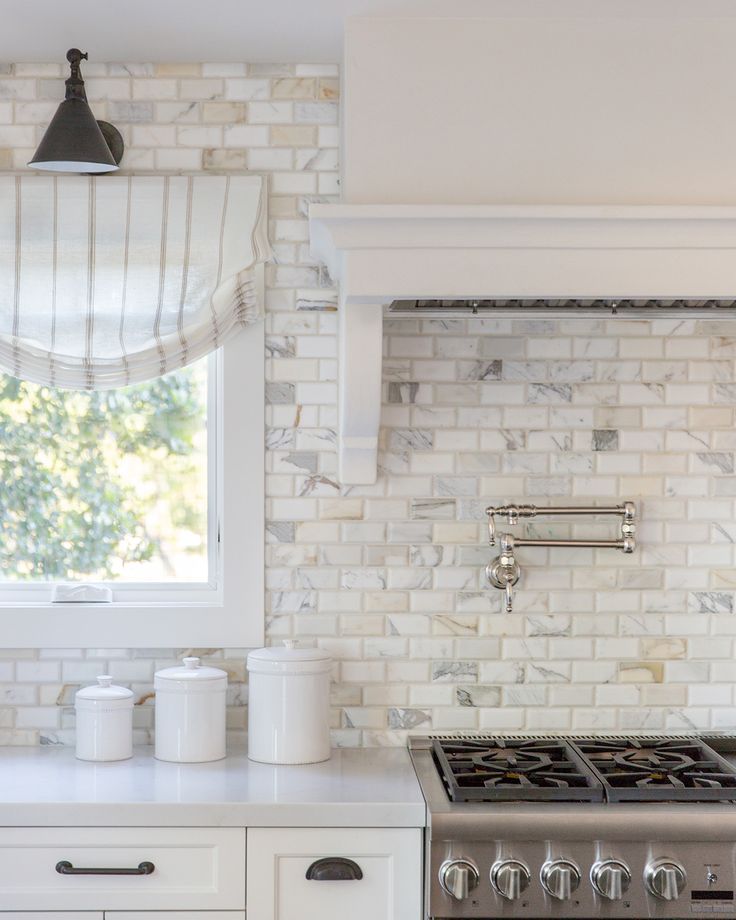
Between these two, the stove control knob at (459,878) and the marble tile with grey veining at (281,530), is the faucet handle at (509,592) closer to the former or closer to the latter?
the marble tile with grey veining at (281,530)

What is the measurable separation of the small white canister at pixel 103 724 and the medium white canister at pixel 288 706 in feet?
1.01

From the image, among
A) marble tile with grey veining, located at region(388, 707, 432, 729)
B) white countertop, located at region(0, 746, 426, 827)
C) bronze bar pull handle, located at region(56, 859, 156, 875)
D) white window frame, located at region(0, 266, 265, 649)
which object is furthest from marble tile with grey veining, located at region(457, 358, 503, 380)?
bronze bar pull handle, located at region(56, 859, 156, 875)

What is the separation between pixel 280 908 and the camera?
2164mm

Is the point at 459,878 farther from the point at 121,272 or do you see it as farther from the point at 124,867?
the point at 121,272

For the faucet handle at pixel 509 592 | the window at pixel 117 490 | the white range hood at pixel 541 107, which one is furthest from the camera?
the window at pixel 117 490

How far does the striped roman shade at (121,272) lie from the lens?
8.54ft

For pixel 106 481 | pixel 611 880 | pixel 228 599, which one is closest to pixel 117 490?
pixel 106 481

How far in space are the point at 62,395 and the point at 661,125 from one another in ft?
5.36

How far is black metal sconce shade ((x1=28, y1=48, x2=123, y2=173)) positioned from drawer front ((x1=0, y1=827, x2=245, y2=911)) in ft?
4.84

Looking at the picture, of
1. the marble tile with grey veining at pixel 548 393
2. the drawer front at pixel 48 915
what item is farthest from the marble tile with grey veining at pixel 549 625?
the drawer front at pixel 48 915

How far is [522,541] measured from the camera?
8.56 ft

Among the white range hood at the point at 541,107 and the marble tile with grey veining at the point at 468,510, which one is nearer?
the white range hood at the point at 541,107

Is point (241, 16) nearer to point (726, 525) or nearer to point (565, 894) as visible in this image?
point (726, 525)

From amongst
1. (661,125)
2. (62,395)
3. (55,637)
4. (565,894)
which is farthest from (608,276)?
(55,637)
